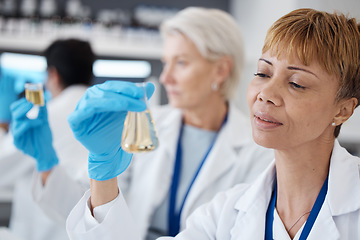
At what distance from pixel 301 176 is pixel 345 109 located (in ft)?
0.66

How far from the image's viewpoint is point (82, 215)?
3.38ft

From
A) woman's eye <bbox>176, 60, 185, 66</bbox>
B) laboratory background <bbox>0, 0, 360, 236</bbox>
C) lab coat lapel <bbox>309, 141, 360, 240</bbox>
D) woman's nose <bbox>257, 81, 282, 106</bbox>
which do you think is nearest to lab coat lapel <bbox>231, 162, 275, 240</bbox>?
lab coat lapel <bbox>309, 141, 360, 240</bbox>

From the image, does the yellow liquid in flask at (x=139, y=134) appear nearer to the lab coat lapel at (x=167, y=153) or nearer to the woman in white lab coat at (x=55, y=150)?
the woman in white lab coat at (x=55, y=150)

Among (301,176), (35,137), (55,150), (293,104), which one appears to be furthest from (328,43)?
(55,150)

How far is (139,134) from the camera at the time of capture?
0.85m

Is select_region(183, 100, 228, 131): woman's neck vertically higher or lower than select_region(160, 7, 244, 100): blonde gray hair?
lower

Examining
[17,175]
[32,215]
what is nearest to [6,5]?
[17,175]

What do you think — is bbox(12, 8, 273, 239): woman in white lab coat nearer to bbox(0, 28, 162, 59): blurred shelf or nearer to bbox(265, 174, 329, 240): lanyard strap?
bbox(265, 174, 329, 240): lanyard strap

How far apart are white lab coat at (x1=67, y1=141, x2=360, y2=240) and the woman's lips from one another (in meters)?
0.19

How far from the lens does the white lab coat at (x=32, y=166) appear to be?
5.85 feet

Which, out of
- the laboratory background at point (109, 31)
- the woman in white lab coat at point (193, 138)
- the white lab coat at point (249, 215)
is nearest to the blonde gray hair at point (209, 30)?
the woman in white lab coat at point (193, 138)

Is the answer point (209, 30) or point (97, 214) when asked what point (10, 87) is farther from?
point (97, 214)

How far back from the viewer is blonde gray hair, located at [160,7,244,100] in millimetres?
1824

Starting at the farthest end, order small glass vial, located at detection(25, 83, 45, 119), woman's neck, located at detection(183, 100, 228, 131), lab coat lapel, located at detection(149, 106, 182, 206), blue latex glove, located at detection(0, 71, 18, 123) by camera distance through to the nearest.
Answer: blue latex glove, located at detection(0, 71, 18, 123) < woman's neck, located at detection(183, 100, 228, 131) < lab coat lapel, located at detection(149, 106, 182, 206) < small glass vial, located at detection(25, 83, 45, 119)
